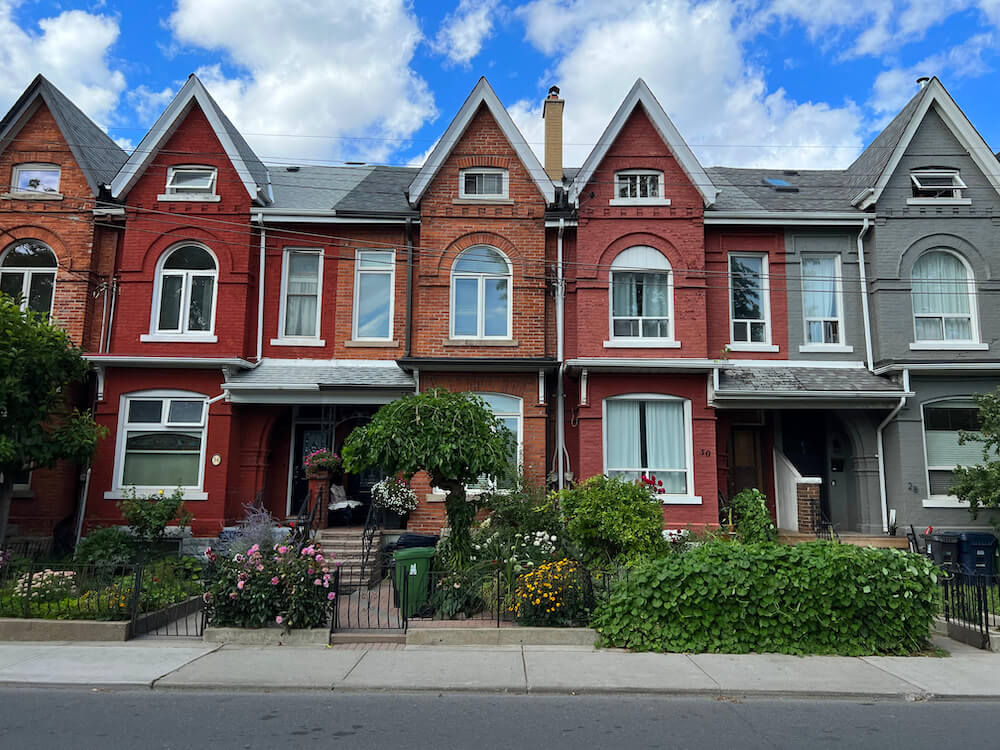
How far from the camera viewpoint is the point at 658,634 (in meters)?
8.38

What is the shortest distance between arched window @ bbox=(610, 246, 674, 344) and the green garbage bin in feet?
22.4

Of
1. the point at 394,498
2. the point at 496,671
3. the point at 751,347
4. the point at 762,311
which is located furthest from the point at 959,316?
the point at 496,671

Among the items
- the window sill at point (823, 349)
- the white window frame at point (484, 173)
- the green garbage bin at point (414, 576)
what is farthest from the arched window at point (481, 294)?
the window sill at point (823, 349)

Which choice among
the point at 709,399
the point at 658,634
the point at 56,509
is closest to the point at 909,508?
the point at 709,399

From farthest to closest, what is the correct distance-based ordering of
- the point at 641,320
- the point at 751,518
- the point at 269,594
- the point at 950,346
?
the point at 641,320 < the point at 950,346 < the point at 751,518 < the point at 269,594

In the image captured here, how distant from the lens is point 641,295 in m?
14.9

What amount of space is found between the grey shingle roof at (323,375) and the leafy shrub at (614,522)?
4.79 meters

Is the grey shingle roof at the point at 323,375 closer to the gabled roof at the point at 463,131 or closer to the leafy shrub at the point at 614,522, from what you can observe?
the gabled roof at the point at 463,131

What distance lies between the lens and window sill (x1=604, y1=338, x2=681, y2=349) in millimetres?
14398

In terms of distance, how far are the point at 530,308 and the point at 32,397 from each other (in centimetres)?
935

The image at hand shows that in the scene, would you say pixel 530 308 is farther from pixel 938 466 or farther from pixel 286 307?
pixel 938 466

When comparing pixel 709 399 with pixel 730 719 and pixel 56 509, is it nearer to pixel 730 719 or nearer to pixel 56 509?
pixel 730 719

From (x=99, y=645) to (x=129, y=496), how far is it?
5.86 m

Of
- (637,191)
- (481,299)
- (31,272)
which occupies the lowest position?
(481,299)
